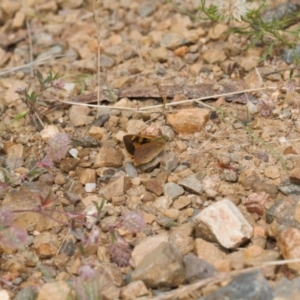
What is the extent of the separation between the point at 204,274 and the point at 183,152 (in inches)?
30.3

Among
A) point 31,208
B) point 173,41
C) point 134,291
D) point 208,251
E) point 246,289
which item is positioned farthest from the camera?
point 173,41

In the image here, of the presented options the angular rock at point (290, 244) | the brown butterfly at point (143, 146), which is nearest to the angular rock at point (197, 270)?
the angular rock at point (290, 244)

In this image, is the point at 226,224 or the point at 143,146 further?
the point at 143,146

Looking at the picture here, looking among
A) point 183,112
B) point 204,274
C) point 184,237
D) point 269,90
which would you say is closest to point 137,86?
point 183,112

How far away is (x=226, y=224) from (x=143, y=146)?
1.89 ft

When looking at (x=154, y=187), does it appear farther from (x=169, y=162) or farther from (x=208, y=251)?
(x=208, y=251)

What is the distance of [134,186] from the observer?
2.61 m

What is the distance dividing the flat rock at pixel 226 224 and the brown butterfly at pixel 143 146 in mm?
448

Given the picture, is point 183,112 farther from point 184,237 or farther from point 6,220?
point 6,220

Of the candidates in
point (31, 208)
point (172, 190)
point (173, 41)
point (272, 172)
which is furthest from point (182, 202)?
point (173, 41)

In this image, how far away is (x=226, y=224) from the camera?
7.39ft

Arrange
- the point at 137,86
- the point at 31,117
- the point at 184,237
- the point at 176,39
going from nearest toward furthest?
the point at 184,237
the point at 31,117
the point at 137,86
the point at 176,39

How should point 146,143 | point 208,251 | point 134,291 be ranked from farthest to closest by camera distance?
point 146,143
point 208,251
point 134,291

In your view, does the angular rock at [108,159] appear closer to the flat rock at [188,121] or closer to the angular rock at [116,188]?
the angular rock at [116,188]
